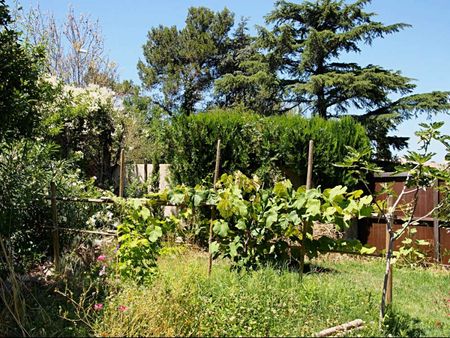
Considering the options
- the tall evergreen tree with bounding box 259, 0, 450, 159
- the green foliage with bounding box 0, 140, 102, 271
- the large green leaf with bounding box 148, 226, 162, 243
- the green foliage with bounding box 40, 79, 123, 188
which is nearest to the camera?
the large green leaf with bounding box 148, 226, 162, 243

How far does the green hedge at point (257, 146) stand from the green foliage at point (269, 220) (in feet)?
9.86

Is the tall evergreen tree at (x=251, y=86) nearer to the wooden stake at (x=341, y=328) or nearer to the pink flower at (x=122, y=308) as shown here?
the wooden stake at (x=341, y=328)

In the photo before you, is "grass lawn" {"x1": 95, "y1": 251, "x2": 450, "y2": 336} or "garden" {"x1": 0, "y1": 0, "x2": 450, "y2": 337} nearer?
"grass lawn" {"x1": 95, "y1": 251, "x2": 450, "y2": 336}

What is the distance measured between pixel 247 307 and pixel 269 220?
1201mm

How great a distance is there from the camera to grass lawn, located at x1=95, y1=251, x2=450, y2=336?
11.1ft

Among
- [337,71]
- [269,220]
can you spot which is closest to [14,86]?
[269,220]

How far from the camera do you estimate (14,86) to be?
174 inches

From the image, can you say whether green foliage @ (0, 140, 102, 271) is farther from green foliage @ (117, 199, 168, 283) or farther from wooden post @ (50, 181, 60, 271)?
green foliage @ (117, 199, 168, 283)

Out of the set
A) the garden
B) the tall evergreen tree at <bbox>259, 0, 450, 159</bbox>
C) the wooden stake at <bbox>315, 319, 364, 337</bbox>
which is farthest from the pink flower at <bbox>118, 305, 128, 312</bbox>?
the tall evergreen tree at <bbox>259, 0, 450, 159</bbox>

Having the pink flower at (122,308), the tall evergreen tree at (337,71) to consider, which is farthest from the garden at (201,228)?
the tall evergreen tree at (337,71)

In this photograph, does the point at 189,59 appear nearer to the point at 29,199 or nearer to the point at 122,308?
the point at 29,199

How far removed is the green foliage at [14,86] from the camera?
422 centimetres

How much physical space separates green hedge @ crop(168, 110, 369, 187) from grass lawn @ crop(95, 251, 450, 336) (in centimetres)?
350

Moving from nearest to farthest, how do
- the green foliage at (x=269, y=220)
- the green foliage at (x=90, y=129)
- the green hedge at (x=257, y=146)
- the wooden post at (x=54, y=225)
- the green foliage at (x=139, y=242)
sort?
1. the green foliage at (x=269, y=220)
2. the green foliage at (x=139, y=242)
3. the wooden post at (x=54, y=225)
4. the green hedge at (x=257, y=146)
5. the green foliage at (x=90, y=129)
